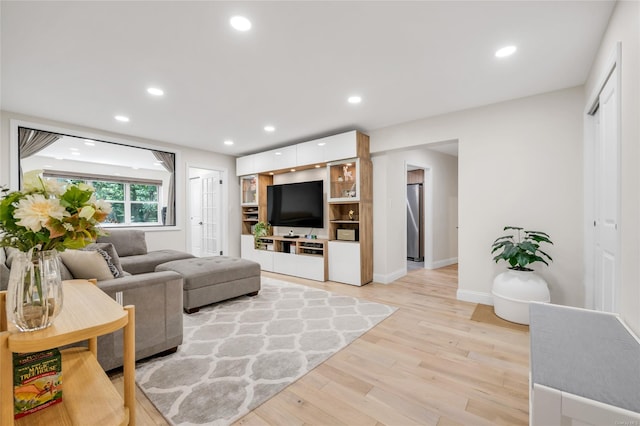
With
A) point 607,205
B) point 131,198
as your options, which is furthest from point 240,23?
point 131,198

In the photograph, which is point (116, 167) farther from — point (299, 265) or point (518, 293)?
point (518, 293)

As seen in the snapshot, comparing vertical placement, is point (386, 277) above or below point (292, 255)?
below

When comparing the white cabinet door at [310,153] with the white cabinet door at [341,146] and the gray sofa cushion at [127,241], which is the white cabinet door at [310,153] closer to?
the white cabinet door at [341,146]

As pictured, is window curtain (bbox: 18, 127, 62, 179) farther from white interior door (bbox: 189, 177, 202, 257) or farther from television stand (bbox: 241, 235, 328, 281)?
television stand (bbox: 241, 235, 328, 281)

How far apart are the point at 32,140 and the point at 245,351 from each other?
432cm

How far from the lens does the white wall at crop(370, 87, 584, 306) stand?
2873 mm

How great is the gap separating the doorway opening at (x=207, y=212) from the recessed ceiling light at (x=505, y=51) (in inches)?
208

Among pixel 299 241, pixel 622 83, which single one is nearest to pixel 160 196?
pixel 299 241

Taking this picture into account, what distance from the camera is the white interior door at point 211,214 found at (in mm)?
6105

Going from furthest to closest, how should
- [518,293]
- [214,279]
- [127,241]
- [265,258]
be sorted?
[265,258], [127,241], [214,279], [518,293]

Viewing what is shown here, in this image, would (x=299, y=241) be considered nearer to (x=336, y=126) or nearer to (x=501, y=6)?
(x=336, y=126)

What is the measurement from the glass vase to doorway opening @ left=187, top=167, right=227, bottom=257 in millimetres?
5098

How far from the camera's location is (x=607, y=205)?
219 centimetres

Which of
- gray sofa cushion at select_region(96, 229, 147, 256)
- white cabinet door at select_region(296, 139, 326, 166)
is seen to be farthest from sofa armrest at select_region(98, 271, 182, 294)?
white cabinet door at select_region(296, 139, 326, 166)
